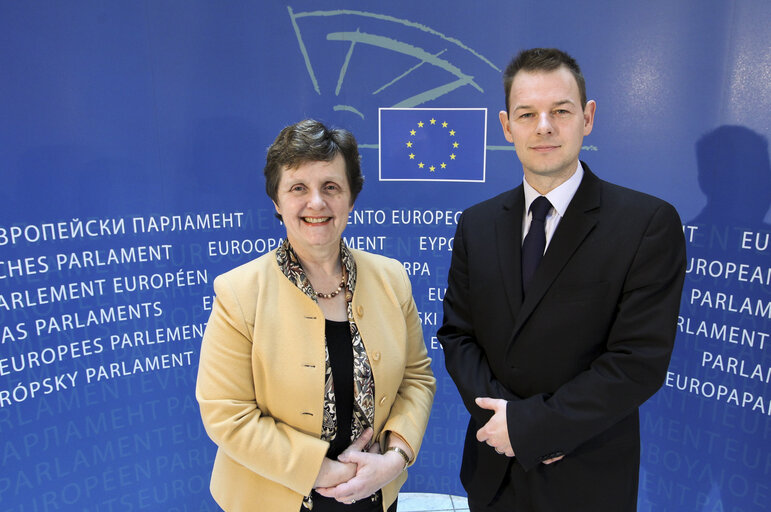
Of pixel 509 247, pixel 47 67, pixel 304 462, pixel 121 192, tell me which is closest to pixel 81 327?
pixel 121 192

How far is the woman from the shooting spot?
1.41m

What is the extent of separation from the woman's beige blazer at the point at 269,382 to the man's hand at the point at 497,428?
0.31m

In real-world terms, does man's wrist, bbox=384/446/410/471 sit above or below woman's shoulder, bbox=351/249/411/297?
below

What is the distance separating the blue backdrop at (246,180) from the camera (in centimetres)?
224

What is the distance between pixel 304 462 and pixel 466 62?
7.03 feet

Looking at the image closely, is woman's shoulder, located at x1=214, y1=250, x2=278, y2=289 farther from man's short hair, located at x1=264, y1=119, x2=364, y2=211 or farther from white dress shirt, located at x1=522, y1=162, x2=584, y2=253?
white dress shirt, located at x1=522, y1=162, x2=584, y2=253

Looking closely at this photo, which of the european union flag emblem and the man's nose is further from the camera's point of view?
the european union flag emblem

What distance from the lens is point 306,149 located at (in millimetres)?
1413

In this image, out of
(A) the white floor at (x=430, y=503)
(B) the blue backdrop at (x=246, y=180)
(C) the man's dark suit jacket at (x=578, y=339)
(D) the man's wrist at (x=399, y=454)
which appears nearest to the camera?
(C) the man's dark suit jacket at (x=578, y=339)

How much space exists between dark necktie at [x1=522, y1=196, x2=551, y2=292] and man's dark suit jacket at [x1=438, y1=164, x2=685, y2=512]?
26mm

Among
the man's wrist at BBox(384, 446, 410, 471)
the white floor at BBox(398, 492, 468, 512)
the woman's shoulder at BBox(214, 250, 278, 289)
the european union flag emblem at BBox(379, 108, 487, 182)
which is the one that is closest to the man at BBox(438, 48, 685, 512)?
the man's wrist at BBox(384, 446, 410, 471)

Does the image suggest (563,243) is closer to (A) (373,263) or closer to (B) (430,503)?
(A) (373,263)

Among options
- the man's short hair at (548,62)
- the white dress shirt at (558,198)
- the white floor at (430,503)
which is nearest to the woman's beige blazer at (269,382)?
the white dress shirt at (558,198)

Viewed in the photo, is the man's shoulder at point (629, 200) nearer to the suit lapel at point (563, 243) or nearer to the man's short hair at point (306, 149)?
the suit lapel at point (563, 243)
